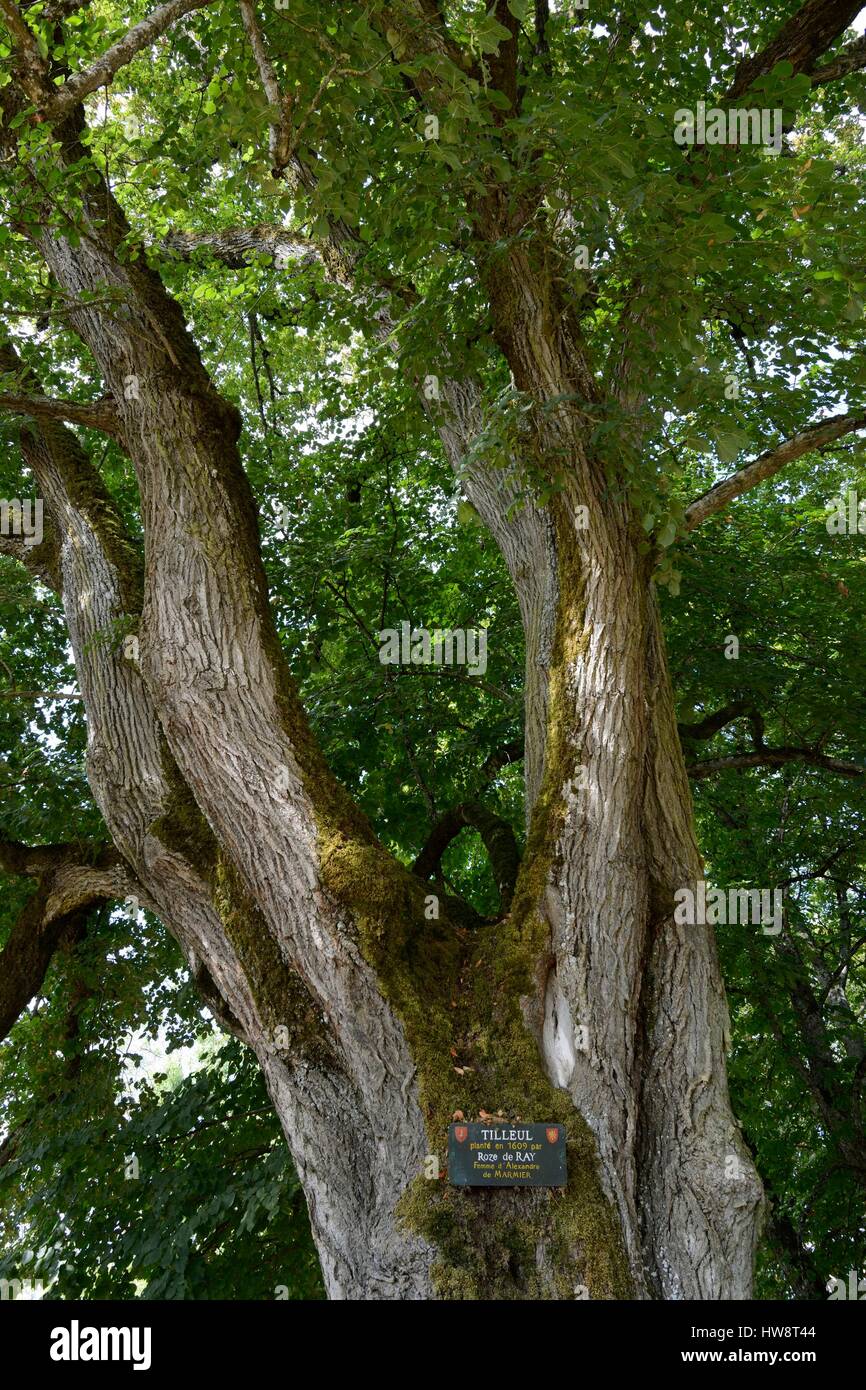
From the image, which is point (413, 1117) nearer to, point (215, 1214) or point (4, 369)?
point (215, 1214)

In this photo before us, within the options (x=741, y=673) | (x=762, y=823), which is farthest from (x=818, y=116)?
(x=762, y=823)

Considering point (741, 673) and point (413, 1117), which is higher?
point (741, 673)

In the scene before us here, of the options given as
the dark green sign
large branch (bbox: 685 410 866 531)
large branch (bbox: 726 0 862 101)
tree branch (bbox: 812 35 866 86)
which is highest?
tree branch (bbox: 812 35 866 86)

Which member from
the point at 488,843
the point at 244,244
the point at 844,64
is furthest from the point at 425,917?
the point at 244,244

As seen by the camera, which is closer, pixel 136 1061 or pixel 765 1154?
pixel 136 1061

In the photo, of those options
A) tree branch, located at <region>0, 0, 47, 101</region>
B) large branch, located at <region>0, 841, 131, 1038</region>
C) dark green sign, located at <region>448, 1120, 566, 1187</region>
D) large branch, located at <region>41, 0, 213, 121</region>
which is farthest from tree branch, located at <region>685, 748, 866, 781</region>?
tree branch, located at <region>0, 0, 47, 101</region>

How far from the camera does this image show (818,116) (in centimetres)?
830

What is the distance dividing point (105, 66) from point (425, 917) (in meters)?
3.28

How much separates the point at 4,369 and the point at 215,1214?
4919 millimetres

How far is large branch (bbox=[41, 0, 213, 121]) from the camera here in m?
3.55

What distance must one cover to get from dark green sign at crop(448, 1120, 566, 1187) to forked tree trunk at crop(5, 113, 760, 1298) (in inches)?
2.6

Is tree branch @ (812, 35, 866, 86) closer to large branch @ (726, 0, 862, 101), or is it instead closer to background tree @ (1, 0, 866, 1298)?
background tree @ (1, 0, 866, 1298)

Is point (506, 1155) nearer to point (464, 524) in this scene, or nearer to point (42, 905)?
point (464, 524)

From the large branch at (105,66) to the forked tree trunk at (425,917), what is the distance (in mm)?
1044
